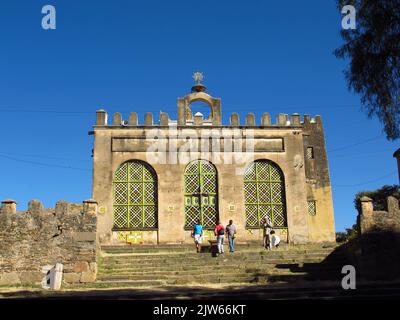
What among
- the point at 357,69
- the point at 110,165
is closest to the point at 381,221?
the point at 357,69

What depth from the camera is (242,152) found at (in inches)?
965

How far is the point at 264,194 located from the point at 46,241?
1197cm

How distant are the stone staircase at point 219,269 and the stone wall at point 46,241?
915mm

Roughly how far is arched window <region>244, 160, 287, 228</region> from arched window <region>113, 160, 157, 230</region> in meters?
4.71

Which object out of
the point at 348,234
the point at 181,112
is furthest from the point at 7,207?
the point at 348,234

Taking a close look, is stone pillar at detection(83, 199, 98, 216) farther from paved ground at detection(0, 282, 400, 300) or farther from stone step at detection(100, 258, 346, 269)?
paved ground at detection(0, 282, 400, 300)

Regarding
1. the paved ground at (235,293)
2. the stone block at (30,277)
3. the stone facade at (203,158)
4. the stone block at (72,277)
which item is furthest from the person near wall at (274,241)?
the stone block at (30,277)

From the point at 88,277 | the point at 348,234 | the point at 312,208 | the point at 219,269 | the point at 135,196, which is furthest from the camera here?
the point at 348,234

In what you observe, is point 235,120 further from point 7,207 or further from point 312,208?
point 7,207

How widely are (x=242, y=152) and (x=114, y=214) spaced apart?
7128mm

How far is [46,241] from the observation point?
15.4 metres

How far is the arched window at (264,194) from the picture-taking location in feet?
78.2
